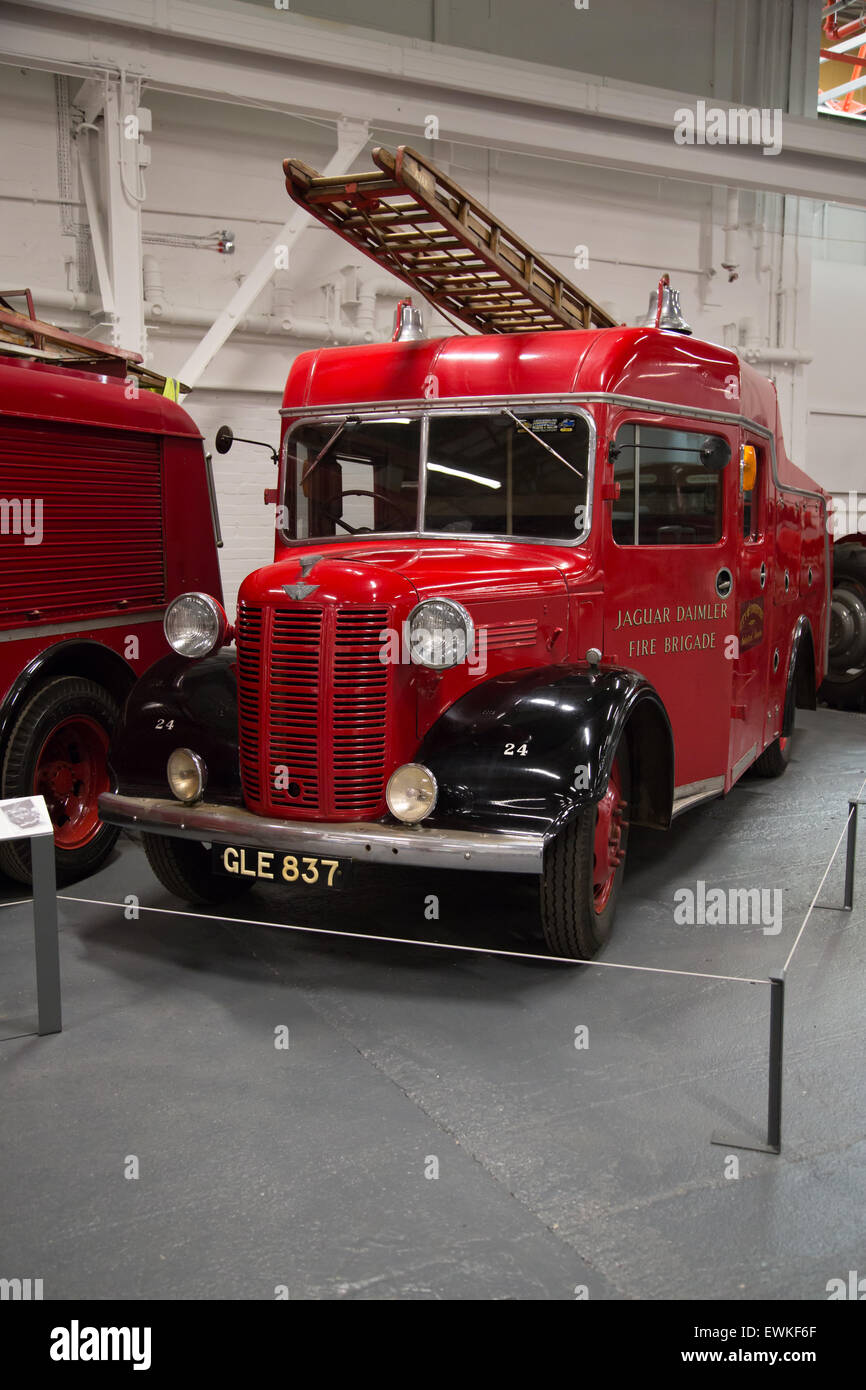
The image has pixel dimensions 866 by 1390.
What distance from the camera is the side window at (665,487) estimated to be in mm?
4379

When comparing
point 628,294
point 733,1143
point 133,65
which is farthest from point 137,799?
point 628,294

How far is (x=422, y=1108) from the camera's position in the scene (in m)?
3.01

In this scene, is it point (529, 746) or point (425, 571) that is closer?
point (529, 746)

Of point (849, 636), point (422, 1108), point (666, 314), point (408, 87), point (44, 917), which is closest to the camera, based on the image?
point (422, 1108)

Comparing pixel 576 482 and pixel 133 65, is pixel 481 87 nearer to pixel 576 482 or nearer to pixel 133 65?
pixel 133 65

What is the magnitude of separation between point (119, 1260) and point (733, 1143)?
1.48 meters

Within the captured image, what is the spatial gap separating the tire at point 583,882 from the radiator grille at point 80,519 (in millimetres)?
2554

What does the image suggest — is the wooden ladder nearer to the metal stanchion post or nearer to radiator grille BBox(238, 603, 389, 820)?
radiator grille BBox(238, 603, 389, 820)

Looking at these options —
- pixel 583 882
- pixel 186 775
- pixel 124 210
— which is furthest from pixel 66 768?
pixel 124 210

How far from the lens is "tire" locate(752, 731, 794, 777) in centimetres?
690

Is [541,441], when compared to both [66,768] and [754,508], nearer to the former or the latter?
[754,508]

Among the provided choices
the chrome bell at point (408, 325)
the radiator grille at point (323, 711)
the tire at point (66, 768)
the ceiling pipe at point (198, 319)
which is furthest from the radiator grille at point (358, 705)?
the ceiling pipe at point (198, 319)

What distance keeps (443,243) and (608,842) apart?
2511mm

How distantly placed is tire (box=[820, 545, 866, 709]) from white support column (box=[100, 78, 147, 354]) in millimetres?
6087
